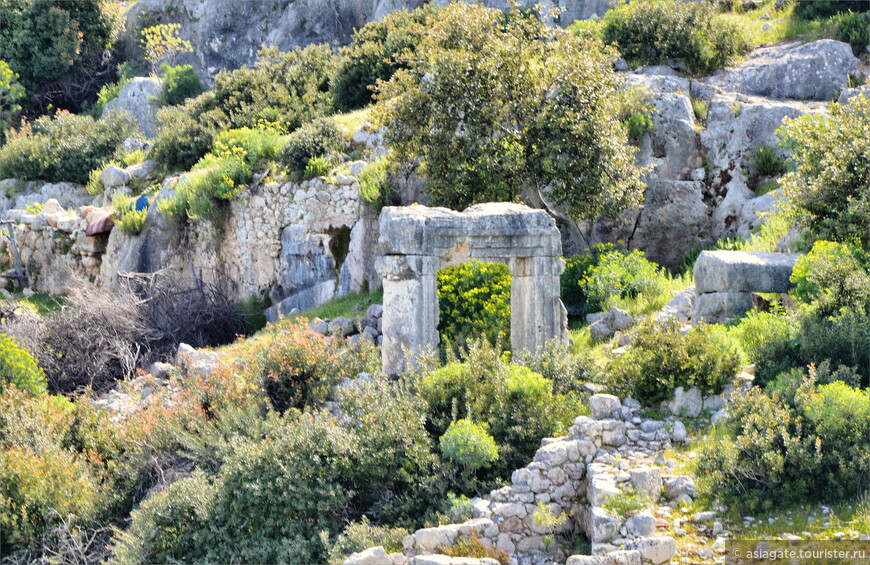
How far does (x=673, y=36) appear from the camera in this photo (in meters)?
23.1

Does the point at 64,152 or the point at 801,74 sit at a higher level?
the point at 801,74

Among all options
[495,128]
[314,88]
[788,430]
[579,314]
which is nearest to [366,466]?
[788,430]

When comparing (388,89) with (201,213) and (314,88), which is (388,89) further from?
(314,88)

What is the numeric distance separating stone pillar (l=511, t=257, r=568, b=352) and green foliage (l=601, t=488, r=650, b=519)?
14.7ft

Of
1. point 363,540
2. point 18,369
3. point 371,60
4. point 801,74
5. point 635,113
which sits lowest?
point 363,540

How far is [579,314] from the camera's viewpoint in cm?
1831

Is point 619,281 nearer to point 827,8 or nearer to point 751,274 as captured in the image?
point 751,274

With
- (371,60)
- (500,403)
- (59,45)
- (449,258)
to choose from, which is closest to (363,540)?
(500,403)

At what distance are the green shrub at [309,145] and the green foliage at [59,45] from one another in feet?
51.8

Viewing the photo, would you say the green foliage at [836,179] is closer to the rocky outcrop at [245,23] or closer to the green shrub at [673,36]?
the green shrub at [673,36]

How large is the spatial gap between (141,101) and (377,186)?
1560 centimetres

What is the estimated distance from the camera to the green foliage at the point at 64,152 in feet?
95.6

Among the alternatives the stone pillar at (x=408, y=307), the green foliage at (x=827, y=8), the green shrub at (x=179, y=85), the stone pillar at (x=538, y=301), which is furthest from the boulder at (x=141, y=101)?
the stone pillar at (x=538, y=301)

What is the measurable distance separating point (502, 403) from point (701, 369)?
2338mm
